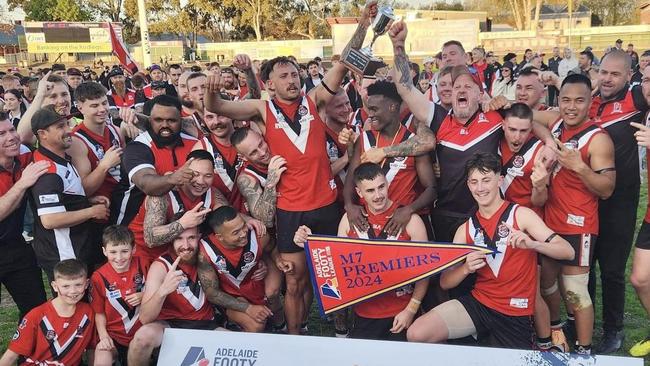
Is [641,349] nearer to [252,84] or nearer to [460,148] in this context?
[460,148]

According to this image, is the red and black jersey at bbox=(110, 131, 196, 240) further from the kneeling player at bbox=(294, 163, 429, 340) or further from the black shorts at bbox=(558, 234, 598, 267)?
the black shorts at bbox=(558, 234, 598, 267)

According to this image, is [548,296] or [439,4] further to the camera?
[439,4]

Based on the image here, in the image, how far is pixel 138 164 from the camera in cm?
468

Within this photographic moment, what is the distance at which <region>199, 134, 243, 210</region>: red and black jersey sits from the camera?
5.16 metres

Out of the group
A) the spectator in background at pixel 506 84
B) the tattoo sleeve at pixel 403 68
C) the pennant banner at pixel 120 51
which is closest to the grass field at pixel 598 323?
the tattoo sleeve at pixel 403 68

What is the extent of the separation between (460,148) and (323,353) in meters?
2.10

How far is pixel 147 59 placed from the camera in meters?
25.5

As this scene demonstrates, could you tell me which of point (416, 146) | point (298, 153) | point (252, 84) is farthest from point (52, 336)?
point (252, 84)

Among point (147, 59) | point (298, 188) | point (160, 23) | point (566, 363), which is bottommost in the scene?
point (566, 363)

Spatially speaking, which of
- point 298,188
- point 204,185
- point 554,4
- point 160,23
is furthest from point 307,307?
point 554,4

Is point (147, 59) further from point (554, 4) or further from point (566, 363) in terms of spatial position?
point (554, 4)

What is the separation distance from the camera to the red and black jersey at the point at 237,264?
188 inches

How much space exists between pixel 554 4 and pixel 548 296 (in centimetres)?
8447

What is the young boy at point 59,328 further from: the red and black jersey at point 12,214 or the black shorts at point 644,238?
the black shorts at point 644,238
